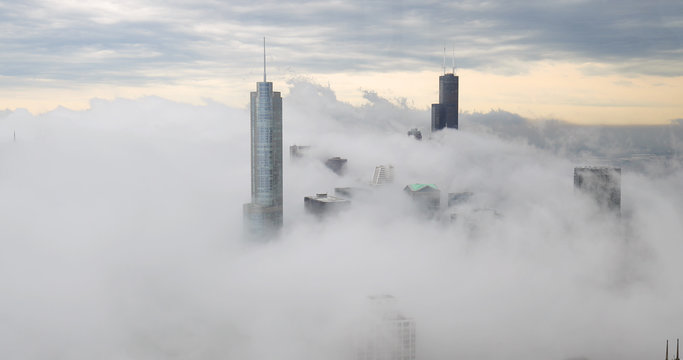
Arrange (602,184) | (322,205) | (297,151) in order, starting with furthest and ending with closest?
(297,151), (322,205), (602,184)

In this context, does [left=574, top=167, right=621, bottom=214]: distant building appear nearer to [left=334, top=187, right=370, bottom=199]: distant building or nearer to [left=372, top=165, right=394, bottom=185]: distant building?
[left=372, top=165, right=394, bottom=185]: distant building

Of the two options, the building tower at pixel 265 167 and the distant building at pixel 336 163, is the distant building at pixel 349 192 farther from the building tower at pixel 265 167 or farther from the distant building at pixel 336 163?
the building tower at pixel 265 167

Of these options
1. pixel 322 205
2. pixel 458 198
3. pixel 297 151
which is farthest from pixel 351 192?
pixel 458 198

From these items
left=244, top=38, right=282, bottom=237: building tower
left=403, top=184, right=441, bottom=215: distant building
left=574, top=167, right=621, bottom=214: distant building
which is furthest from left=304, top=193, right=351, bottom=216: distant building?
left=574, top=167, right=621, bottom=214: distant building

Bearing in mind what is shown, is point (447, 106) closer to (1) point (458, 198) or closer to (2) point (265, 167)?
(1) point (458, 198)

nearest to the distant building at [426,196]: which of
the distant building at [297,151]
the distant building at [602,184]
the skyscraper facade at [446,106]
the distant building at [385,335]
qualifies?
the skyscraper facade at [446,106]
